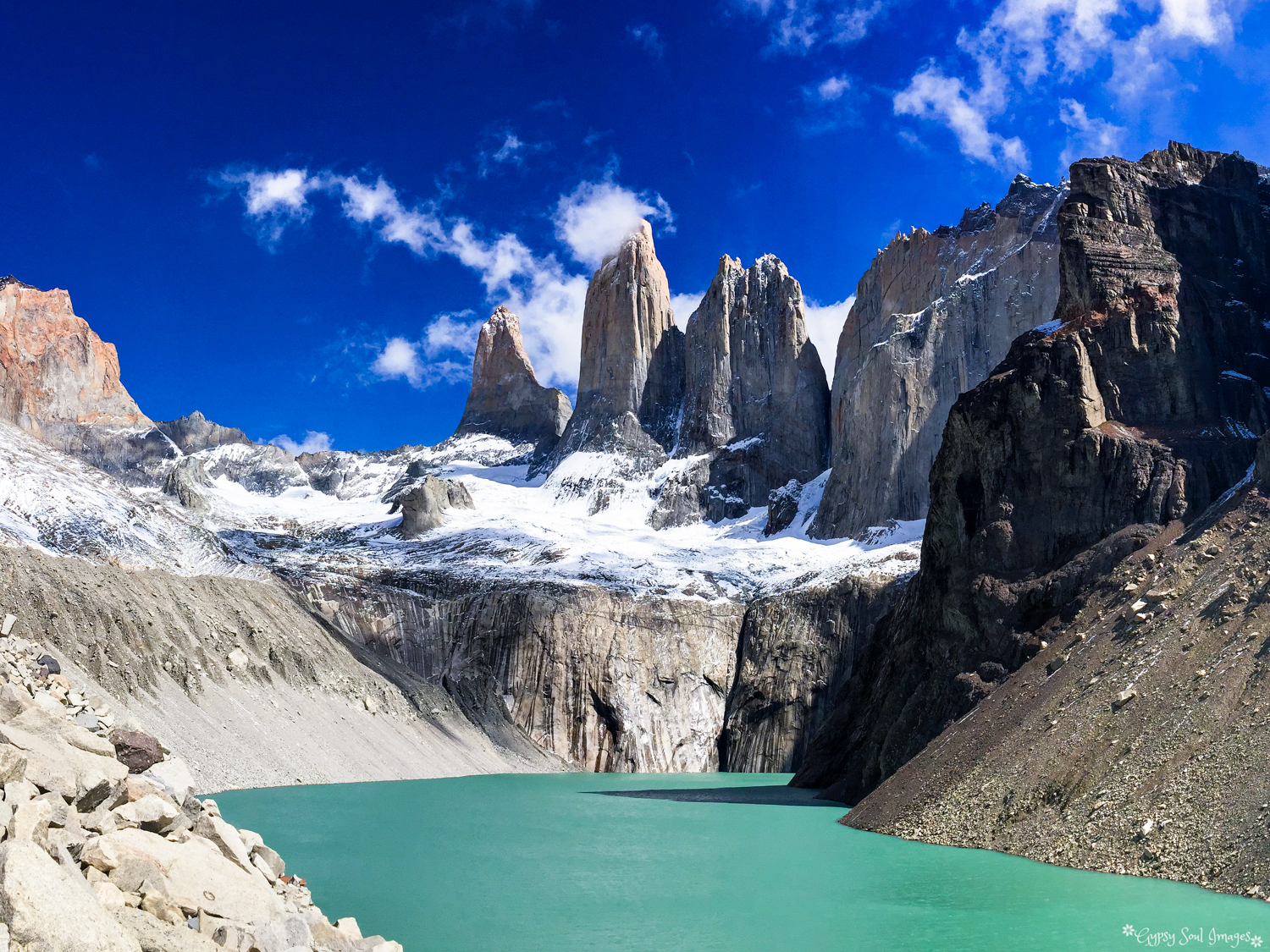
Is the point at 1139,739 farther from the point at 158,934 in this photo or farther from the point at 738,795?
the point at 738,795

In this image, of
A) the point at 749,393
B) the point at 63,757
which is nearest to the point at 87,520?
the point at 63,757

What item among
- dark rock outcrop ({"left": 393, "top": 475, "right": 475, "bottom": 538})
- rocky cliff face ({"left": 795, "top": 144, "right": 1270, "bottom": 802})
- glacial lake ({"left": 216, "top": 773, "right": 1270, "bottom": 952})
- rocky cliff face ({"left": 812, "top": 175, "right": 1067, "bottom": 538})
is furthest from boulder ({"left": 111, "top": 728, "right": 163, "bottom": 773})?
dark rock outcrop ({"left": 393, "top": 475, "right": 475, "bottom": 538})

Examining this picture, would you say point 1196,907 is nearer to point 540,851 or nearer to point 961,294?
point 540,851

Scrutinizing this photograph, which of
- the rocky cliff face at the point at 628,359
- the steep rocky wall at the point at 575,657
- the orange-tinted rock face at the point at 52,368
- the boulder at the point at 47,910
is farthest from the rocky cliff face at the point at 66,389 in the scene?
the boulder at the point at 47,910

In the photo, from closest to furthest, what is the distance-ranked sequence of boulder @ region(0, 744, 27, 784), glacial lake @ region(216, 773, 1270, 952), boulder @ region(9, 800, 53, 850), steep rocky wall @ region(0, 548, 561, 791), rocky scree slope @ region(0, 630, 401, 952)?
1. rocky scree slope @ region(0, 630, 401, 952)
2. boulder @ region(9, 800, 53, 850)
3. boulder @ region(0, 744, 27, 784)
4. glacial lake @ region(216, 773, 1270, 952)
5. steep rocky wall @ region(0, 548, 561, 791)

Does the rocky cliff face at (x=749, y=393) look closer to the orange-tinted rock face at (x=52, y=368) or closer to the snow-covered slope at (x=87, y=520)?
the snow-covered slope at (x=87, y=520)

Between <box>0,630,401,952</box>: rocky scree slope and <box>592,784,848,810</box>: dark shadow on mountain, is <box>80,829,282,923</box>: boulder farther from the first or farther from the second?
<box>592,784,848,810</box>: dark shadow on mountain
